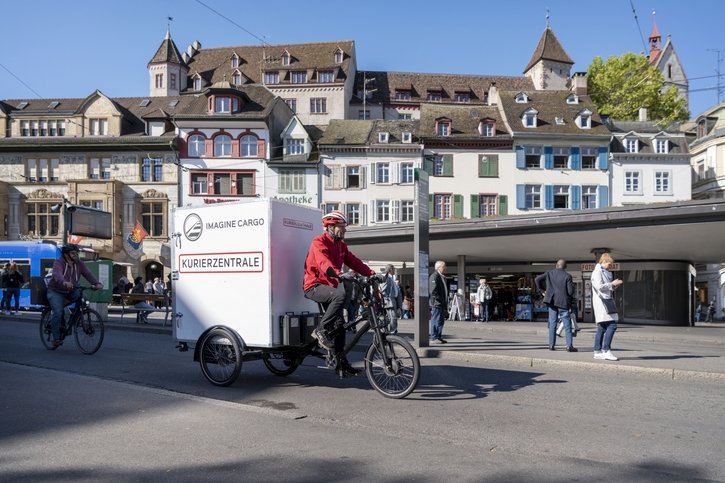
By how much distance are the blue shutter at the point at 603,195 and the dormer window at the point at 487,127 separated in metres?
8.73

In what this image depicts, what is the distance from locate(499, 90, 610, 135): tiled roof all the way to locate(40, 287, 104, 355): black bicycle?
4406 centimetres

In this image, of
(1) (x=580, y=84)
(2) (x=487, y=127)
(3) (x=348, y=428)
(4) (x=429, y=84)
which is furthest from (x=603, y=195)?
(3) (x=348, y=428)

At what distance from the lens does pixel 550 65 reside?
8394 cm

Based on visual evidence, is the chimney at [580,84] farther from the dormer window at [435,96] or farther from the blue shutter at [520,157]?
the dormer window at [435,96]

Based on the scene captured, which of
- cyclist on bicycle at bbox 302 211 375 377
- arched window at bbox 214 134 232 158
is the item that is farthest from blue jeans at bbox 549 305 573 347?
arched window at bbox 214 134 232 158

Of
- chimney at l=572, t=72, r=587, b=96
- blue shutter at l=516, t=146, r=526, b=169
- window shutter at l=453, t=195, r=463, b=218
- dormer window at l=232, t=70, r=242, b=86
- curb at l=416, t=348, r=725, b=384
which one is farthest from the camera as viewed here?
dormer window at l=232, t=70, r=242, b=86

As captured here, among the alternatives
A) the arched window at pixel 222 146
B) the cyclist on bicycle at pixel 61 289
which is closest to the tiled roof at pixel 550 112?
the arched window at pixel 222 146

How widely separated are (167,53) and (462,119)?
40.7 meters

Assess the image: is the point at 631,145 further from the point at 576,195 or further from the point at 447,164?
the point at 447,164

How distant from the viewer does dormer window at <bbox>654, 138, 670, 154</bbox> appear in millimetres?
53156

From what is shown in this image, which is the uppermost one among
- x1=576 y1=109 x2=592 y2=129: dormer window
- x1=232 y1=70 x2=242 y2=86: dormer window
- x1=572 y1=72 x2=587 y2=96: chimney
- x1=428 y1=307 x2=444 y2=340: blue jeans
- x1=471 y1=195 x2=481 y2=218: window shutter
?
x1=232 y1=70 x2=242 y2=86: dormer window

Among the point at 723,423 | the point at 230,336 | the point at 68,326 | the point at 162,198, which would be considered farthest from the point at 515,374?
the point at 162,198

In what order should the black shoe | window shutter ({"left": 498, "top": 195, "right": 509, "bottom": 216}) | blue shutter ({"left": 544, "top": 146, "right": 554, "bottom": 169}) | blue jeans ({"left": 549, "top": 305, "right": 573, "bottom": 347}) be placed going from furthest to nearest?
blue shutter ({"left": 544, "top": 146, "right": 554, "bottom": 169}) < window shutter ({"left": 498, "top": 195, "right": 509, "bottom": 216}) < blue jeans ({"left": 549, "top": 305, "right": 573, "bottom": 347}) < the black shoe

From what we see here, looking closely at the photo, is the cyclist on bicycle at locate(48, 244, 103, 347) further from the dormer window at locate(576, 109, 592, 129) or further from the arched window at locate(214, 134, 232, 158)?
the dormer window at locate(576, 109, 592, 129)
